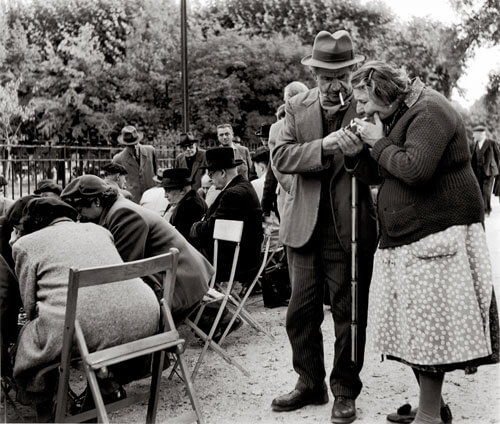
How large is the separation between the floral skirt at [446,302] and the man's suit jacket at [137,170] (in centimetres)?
689

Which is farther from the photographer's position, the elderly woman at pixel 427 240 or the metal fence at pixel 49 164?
the metal fence at pixel 49 164

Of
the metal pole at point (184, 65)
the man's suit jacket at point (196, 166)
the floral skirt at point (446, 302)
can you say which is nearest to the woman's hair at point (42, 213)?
the floral skirt at point (446, 302)

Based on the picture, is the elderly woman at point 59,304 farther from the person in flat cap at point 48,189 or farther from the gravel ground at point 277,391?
the person in flat cap at point 48,189

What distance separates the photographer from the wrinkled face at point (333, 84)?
4039 mm

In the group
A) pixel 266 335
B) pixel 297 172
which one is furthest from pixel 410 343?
pixel 266 335

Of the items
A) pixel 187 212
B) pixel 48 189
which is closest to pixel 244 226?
pixel 187 212

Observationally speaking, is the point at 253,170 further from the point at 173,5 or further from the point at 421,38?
the point at 421,38

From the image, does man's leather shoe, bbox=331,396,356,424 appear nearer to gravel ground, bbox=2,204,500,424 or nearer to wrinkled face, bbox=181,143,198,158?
gravel ground, bbox=2,204,500,424

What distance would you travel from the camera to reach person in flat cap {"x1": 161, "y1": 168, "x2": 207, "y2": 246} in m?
6.50

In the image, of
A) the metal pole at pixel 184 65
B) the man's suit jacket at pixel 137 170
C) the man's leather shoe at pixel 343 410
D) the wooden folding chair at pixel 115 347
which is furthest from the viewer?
the metal pole at pixel 184 65

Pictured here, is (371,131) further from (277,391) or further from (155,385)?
(277,391)

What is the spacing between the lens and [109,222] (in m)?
4.40

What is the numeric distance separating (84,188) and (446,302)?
2.20 m

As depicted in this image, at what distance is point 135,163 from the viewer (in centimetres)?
1018
